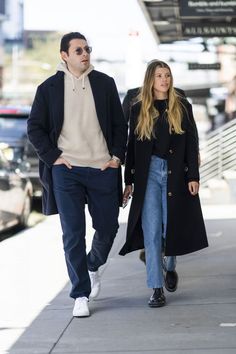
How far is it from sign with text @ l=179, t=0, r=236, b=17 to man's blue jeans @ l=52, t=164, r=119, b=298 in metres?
9.46

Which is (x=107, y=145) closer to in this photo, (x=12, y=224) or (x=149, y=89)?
(x=149, y=89)

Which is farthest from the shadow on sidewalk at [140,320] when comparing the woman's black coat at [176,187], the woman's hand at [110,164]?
the woman's hand at [110,164]

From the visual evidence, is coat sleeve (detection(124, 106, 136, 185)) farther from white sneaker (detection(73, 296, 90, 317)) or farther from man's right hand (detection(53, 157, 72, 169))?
white sneaker (detection(73, 296, 90, 317))

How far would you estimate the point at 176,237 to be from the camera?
6.54 metres

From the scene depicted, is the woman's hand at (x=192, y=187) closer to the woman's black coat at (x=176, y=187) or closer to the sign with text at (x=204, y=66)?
the woman's black coat at (x=176, y=187)

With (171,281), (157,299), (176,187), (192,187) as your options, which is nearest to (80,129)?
(176,187)

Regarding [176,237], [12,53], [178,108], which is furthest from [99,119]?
[12,53]

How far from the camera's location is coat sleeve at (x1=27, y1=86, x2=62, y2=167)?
20.2ft

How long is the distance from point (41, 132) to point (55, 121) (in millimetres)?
142

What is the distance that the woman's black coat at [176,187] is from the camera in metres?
6.46

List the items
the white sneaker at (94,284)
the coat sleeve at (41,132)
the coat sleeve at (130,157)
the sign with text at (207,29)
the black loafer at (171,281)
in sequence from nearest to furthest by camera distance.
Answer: the coat sleeve at (41,132) < the coat sleeve at (130,157) < the white sneaker at (94,284) < the black loafer at (171,281) < the sign with text at (207,29)

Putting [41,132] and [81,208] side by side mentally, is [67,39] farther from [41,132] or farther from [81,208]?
[81,208]

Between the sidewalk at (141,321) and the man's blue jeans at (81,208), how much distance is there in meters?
0.36

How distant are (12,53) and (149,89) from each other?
84592 mm
